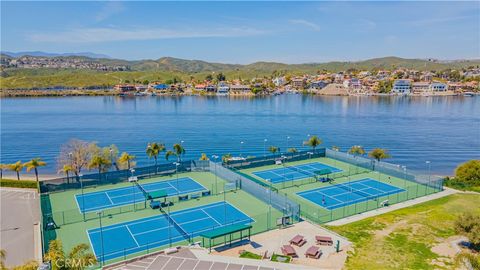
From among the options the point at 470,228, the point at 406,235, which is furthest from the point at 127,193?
the point at 470,228

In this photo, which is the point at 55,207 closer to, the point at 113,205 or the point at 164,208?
the point at 113,205

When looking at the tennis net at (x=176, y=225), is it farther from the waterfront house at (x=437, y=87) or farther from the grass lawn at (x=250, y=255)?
the waterfront house at (x=437, y=87)

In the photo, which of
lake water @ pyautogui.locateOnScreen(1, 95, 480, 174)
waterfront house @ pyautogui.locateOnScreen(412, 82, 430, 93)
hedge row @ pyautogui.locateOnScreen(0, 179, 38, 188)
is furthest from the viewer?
waterfront house @ pyautogui.locateOnScreen(412, 82, 430, 93)

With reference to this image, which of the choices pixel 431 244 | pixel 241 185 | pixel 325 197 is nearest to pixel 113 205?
pixel 241 185

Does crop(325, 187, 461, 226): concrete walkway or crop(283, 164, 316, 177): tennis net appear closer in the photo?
crop(325, 187, 461, 226): concrete walkway

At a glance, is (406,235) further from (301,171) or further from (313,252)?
(301,171)

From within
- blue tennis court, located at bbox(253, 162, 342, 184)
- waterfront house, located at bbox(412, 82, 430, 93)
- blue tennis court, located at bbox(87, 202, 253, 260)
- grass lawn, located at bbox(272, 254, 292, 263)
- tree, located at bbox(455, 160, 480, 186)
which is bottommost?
blue tennis court, located at bbox(87, 202, 253, 260)

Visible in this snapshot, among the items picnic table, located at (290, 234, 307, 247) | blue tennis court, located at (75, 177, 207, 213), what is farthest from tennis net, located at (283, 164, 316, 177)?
picnic table, located at (290, 234, 307, 247)

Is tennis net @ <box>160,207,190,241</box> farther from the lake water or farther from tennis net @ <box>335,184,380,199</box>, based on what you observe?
the lake water
